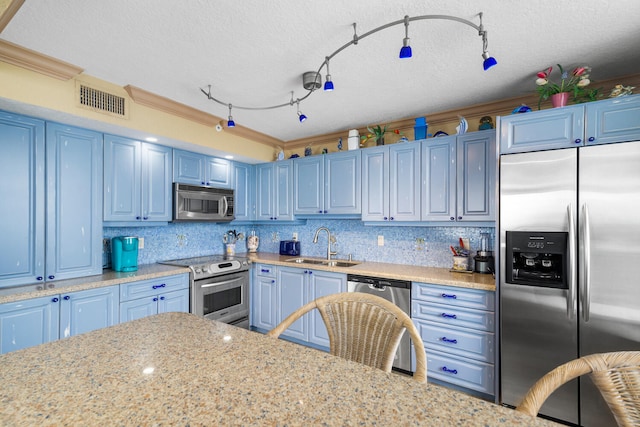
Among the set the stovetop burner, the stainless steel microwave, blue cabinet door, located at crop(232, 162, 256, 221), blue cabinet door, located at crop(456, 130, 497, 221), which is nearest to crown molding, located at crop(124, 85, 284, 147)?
blue cabinet door, located at crop(232, 162, 256, 221)

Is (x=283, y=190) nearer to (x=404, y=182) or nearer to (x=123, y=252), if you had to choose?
(x=404, y=182)

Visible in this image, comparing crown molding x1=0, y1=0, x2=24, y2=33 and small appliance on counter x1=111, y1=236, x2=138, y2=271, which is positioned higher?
crown molding x1=0, y1=0, x2=24, y2=33

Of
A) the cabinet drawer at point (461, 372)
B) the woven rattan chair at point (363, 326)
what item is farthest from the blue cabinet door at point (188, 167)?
the cabinet drawer at point (461, 372)

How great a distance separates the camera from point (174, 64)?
210 cm

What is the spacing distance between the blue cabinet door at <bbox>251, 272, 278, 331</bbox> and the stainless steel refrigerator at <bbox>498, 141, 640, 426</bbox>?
2.31m

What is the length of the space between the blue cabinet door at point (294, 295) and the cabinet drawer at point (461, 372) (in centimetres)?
133

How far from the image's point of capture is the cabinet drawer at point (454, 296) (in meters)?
2.32

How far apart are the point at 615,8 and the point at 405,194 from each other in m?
1.84

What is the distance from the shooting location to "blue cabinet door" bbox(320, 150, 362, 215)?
335 centimetres

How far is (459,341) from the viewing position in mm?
2434

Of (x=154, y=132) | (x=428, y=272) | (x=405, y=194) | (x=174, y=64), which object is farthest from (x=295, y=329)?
(x=174, y=64)

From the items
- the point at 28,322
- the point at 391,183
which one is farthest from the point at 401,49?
the point at 28,322

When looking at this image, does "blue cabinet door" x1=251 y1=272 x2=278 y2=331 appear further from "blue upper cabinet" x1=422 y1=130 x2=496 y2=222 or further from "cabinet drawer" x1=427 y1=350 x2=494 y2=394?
"blue upper cabinet" x1=422 y1=130 x2=496 y2=222

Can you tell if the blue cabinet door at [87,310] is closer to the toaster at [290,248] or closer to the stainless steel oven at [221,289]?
the stainless steel oven at [221,289]
